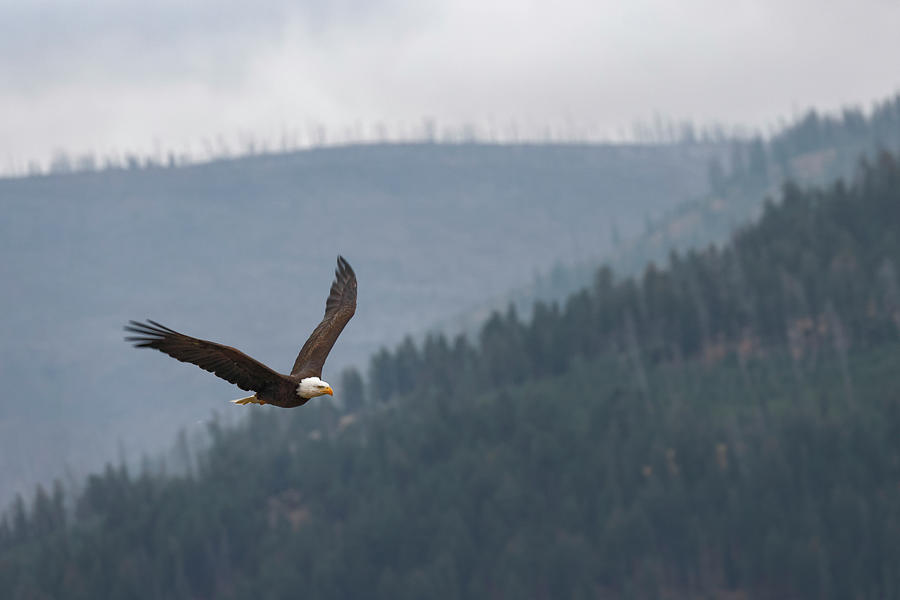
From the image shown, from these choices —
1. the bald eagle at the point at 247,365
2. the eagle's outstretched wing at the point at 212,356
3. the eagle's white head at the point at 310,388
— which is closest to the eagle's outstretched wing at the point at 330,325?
the bald eagle at the point at 247,365

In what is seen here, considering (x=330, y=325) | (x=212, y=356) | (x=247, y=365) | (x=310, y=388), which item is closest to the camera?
(x=212, y=356)

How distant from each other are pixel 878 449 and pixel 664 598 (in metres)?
38.5

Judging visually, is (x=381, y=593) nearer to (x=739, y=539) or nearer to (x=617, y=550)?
(x=617, y=550)

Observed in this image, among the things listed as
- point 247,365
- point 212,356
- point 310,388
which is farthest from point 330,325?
point 212,356

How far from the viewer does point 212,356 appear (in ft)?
88.4

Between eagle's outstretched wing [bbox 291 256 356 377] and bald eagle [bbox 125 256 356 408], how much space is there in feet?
0.08

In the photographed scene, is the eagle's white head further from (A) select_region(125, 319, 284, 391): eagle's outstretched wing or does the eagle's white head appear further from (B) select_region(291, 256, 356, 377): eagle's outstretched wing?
(B) select_region(291, 256, 356, 377): eagle's outstretched wing

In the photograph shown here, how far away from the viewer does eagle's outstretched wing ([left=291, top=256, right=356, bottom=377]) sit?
31.4m

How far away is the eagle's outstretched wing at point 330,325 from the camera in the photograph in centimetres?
3138

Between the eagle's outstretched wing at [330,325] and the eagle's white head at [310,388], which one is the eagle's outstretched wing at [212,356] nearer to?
the eagle's white head at [310,388]

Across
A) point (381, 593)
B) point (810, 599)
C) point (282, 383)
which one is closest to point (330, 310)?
Answer: point (282, 383)

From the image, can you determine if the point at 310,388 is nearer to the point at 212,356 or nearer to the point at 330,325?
the point at 212,356

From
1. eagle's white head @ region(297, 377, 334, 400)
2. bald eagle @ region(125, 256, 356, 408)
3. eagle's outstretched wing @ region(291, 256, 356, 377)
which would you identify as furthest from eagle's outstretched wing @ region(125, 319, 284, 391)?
eagle's outstretched wing @ region(291, 256, 356, 377)

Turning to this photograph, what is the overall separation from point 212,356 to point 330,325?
6946 mm
